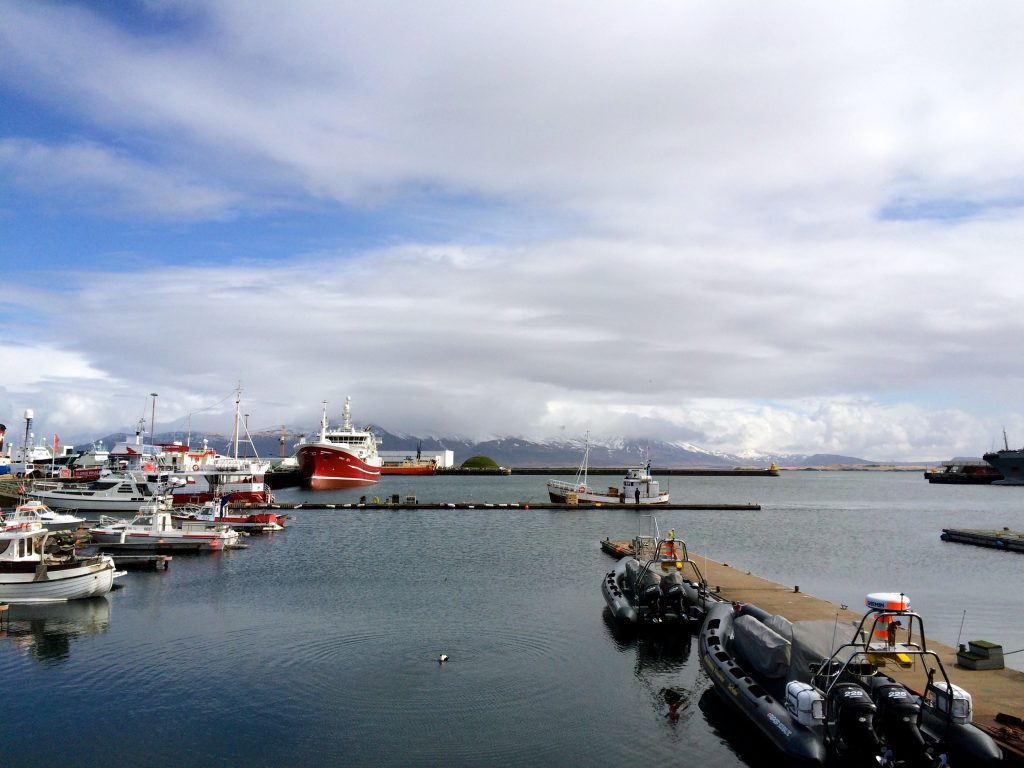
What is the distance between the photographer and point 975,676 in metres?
18.9

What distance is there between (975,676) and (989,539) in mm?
43386

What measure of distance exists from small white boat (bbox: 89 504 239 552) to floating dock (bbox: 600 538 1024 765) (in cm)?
3145

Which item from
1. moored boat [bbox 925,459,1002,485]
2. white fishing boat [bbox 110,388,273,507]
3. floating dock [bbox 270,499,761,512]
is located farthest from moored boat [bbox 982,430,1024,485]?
white fishing boat [bbox 110,388,273,507]

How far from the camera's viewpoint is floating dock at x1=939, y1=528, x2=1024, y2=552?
2096 inches

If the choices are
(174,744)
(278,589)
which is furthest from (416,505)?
(174,744)

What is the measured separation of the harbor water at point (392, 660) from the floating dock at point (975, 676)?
3823mm

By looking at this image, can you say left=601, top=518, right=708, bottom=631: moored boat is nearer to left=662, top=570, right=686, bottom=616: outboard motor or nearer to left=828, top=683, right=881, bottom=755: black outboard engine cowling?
left=662, top=570, right=686, bottom=616: outboard motor

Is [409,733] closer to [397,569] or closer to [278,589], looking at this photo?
[278,589]

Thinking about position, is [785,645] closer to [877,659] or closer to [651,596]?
[877,659]

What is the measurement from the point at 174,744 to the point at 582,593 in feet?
68.0

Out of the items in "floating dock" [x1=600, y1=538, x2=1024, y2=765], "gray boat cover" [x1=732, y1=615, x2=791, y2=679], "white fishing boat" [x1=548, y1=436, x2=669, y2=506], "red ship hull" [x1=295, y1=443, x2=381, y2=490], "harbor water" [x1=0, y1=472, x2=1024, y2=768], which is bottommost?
"harbor water" [x1=0, y1=472, x2=1024, y2=768]

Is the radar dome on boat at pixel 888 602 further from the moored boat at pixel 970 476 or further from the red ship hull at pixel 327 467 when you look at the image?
the moored boat at pixel 970 476

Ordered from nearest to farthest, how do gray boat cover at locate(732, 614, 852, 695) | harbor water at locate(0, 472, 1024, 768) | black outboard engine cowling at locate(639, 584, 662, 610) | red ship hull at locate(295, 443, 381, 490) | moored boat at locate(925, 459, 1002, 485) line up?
gray boat cover at locate(732, 614, 852, 695) → harbor water at locate(0, 472, 1024, 768) → black outboard engine cowling at locate(639, 584, 662, 610) → red ship hull at locate(295, 443, 381, 490) → moored boat at locate(925, 459, 1002, 485)

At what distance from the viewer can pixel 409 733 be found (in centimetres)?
1825
